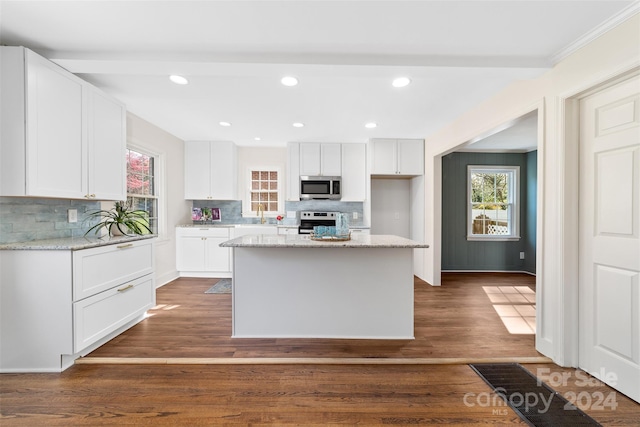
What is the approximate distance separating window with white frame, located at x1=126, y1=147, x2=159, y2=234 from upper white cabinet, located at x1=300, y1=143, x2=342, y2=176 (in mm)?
2330

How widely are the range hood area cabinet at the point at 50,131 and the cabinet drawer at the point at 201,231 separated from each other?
2.03m

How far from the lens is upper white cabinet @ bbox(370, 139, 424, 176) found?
4.48 metres

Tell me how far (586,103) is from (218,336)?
3.49 metres

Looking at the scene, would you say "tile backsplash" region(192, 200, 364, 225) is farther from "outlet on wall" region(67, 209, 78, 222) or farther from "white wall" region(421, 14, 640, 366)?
"white wall" region(421, 14, 640, 366)

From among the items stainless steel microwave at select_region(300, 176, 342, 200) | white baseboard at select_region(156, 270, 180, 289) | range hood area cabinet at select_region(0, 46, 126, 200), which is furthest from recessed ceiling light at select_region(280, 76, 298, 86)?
white baseboard at select_region(156, 270, 180, 289)

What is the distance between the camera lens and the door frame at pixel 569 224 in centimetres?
197

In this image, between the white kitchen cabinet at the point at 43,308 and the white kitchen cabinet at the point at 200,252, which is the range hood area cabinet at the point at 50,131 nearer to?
the white kitchen cabinet at the point at 43,308

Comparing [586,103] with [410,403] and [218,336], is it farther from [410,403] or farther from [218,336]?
[218,336]

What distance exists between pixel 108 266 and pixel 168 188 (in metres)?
2.29

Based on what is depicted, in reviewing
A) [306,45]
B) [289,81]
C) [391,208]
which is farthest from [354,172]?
[306,45]

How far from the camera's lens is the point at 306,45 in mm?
1930

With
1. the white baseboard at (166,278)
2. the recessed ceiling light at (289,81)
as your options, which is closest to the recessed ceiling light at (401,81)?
the recessed ceiling light at (289,81)

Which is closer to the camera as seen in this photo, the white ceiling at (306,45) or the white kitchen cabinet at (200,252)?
the white ceiling at (306,45)

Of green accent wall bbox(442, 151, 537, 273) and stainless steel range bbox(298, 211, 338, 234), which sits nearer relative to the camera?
stainless steel range bbox(298, 211, 338, 234)
